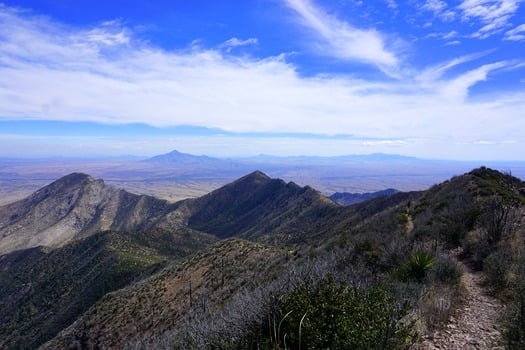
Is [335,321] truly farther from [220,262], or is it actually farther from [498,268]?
[220,262]

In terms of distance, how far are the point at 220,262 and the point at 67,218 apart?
173 meters

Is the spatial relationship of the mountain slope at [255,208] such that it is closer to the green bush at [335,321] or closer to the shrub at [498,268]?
the shrub at [498,268]

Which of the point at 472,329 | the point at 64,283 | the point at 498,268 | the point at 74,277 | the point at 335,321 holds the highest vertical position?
the point at 335,321

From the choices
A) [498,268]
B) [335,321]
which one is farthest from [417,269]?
[335,321]

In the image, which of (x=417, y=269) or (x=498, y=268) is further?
(x=498, y=268)

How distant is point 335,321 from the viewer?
473cm

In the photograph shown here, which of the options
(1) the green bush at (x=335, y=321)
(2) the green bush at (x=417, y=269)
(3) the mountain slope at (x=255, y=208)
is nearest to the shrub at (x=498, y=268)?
(2) the green bush at (x=417, y=269)

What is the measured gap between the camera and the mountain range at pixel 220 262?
1052 cm

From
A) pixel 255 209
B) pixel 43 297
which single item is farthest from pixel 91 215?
pixel 43 297

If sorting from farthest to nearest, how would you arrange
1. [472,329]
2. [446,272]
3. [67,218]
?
[67,218] < [446,272] < [472,329]

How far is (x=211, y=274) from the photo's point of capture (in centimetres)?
3083

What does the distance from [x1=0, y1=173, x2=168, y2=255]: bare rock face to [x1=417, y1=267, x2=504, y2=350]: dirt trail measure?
493ft

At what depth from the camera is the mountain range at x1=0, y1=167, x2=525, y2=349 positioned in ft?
34.5

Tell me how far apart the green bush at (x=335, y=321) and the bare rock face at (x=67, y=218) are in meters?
151
